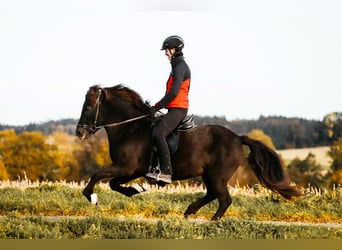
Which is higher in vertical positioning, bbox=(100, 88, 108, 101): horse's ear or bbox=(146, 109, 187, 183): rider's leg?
bbox=(100, 88, 108, 101): horse's ear

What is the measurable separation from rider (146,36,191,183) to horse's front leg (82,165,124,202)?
492 mm

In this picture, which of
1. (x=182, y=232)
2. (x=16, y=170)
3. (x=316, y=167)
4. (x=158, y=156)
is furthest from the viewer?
(x=316, y=167)

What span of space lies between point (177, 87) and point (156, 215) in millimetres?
2886

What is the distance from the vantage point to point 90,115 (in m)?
10.4

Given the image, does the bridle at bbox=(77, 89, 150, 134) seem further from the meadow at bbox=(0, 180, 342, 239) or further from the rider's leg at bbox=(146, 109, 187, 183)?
the meadow at bbox=(0, 180, 342, 239)

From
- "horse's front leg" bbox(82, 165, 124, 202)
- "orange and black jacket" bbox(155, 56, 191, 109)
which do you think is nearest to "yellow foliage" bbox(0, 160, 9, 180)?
"horse's front leg" bbox(82, 165, 124, 202)

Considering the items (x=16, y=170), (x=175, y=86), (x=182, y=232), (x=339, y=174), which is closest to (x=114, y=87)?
(x=175, y=86)

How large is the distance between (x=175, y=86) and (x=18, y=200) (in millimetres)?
4100

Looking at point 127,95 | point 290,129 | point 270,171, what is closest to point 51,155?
point 290,129

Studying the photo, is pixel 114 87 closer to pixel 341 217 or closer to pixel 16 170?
pixel 341 217

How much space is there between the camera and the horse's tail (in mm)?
10961

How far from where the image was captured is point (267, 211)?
1234 cm

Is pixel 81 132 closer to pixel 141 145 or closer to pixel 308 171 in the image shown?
pixel 141 145

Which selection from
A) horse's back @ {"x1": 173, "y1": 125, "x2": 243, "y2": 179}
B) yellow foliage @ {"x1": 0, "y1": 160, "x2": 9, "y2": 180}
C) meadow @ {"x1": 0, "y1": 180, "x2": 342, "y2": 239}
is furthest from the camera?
yellow foliage @ {"x1": 0, "y1": 160, "x2": 9, "y2": 180}
